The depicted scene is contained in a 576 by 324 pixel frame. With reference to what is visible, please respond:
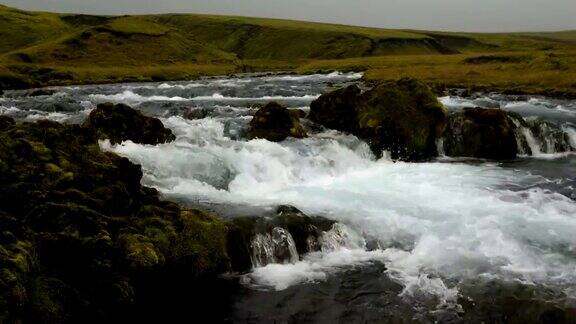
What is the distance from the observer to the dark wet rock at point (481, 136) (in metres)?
31.6

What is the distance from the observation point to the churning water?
1465 cm

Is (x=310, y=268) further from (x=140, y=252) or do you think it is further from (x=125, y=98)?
(x=125, y=98)

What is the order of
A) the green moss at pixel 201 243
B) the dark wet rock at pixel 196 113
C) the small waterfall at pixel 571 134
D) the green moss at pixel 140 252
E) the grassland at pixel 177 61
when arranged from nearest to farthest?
the green moss at pixel 140 252 → the green moss at pixel 201 243 → the small waterfall at pixel 571 134 → the dark wet rock at pixel 196 113 → the grassland at pixel 177 61

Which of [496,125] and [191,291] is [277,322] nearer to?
[191,291]

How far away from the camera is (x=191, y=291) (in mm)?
13523

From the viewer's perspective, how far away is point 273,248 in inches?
610

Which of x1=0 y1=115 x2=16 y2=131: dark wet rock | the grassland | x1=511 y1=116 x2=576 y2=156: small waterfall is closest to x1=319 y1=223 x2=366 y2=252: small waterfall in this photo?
x1=0 y1=115 x2=16 y2=131: dark wet rock

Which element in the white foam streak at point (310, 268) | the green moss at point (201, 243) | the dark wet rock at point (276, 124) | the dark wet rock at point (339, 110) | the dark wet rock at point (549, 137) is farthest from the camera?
the dark wet rock at point (549, 137)

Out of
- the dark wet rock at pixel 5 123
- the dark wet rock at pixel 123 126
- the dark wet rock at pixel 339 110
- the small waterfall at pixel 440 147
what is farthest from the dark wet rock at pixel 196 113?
the dark wet rock at pixel 5 123

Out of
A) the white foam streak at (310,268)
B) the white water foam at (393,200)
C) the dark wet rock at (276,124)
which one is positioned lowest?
the white foam streak at (310,268)

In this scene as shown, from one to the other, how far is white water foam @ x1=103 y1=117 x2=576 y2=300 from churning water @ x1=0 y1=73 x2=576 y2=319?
2.1 inches

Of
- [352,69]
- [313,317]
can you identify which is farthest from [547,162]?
[352,69]

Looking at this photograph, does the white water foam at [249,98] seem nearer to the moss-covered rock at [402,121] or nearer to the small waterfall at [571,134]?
the moss-covered rock at [402,121]

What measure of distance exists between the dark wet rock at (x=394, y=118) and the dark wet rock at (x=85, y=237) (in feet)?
58.0
